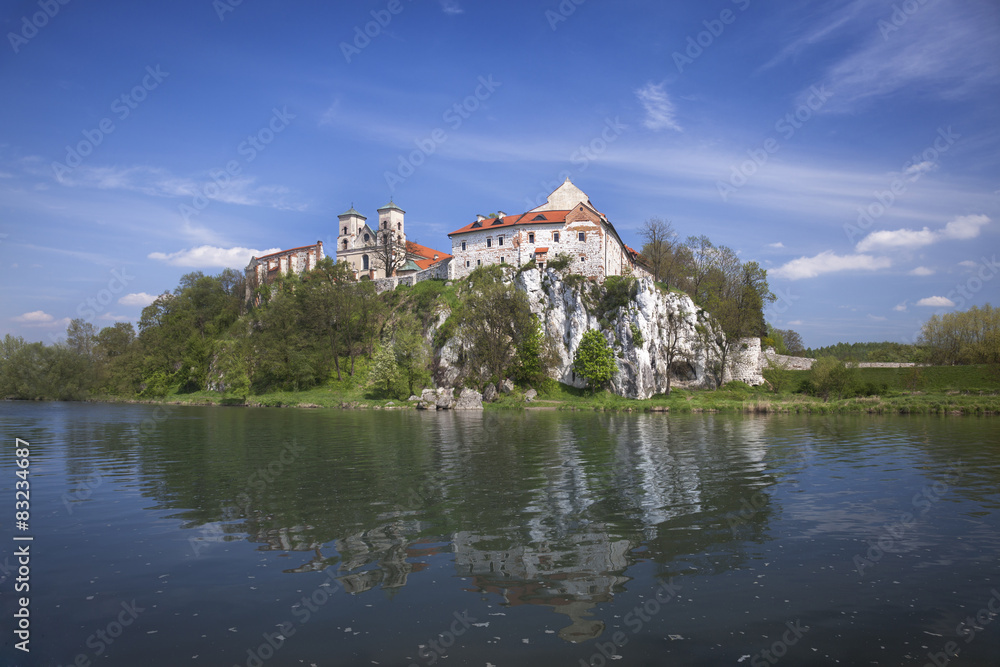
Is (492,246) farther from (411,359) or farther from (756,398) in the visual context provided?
(756,398)

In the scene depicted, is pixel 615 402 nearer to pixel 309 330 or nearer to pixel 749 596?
pixel 309 330

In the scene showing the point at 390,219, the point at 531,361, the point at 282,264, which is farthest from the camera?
the point at 282,264

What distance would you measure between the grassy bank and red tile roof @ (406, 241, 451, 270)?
28057 mm

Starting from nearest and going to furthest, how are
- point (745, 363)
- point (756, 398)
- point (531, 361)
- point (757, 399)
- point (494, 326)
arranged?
point (757, 399)
point (756, 398)
point (494, 326)
point (531, 361)
point (745, 363)

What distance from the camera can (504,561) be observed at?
1119 cm

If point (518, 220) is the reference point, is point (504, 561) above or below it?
below

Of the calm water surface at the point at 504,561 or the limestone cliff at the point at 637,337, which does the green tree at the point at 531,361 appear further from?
the calm water surface at the point at 504,561

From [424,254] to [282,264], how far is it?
30597 mm

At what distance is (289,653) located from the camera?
7672mm

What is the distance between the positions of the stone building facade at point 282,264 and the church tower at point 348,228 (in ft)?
16.8

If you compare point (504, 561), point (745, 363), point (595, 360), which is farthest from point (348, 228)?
point (504, 561)

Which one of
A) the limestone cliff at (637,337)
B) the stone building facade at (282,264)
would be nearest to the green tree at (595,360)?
the limestone cliff at (637,337)

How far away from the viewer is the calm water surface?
7.99m

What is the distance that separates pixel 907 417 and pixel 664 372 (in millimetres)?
28166
